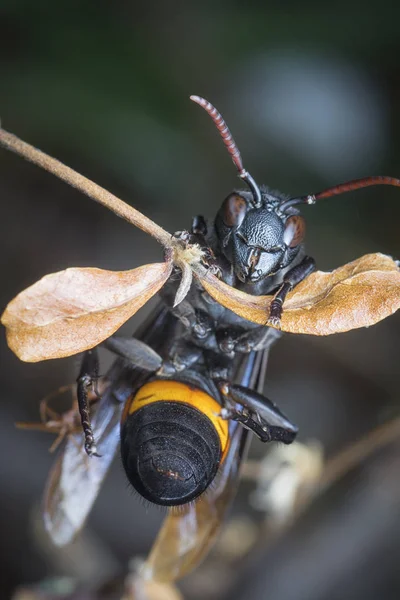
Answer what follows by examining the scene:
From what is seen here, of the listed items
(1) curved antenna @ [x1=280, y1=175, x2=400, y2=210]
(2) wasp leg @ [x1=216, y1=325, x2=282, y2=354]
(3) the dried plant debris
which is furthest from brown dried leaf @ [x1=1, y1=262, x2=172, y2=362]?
(2) wasp leg @ [x1=216, y1=325, x2=282, y2=354]

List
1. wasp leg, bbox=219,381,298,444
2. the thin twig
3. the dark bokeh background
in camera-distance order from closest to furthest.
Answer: the thin twig
wasp leg, bbox=219,381,298,444
the dark bokeh background

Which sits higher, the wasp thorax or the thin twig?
the thin twig

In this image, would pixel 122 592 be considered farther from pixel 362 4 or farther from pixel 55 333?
pixel 362 4

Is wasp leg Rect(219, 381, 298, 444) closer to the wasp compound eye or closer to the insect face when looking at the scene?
the wasp compound eye

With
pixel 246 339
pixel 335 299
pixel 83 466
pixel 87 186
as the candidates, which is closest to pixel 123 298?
pixel 87 186

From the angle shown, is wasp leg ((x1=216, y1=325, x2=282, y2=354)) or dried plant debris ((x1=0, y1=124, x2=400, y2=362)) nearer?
dried plant debris ((x1=0, y1=124, x2=400, y2=362))

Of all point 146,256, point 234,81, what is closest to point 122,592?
point 146,256

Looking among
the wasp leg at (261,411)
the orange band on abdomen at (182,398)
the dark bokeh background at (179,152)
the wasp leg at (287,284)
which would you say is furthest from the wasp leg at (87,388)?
the dark bokeh background at (179,152)
